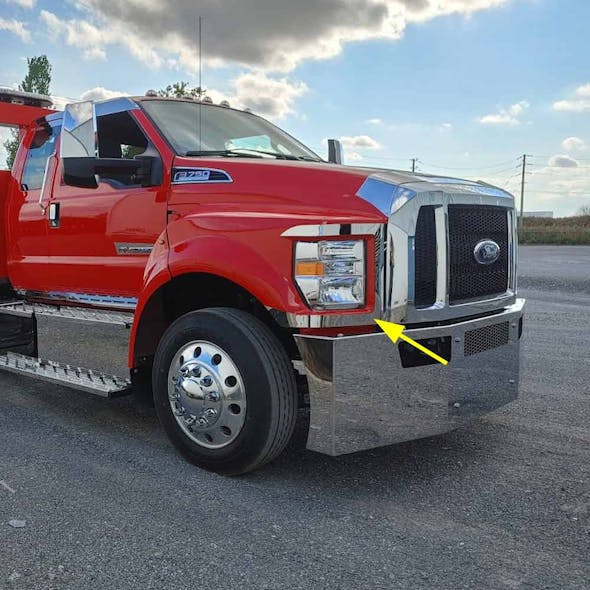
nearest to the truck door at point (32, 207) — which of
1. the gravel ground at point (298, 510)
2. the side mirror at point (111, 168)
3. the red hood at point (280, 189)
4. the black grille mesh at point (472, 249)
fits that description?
the gravel ground at point (298, 510)

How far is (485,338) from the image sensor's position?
3588mm

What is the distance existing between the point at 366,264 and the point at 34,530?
6.27 ft

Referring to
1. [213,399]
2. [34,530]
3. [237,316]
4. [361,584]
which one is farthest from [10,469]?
[361,584]

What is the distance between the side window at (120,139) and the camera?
164 inches

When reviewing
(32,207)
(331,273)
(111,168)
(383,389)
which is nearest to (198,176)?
(111,168)

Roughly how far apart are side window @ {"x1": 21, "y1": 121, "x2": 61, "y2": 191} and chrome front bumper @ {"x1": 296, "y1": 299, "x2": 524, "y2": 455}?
308 centimetres

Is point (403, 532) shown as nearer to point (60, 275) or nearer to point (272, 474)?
point (272, 474)

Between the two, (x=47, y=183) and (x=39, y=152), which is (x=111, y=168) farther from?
(x=39, y=152)

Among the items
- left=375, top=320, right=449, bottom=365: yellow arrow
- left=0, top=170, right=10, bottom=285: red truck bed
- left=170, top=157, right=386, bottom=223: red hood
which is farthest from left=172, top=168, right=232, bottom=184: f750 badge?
left=0, top=170, right=10, bottom=285: red truck bed

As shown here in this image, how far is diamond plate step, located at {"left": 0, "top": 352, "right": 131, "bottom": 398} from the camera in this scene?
397 cm

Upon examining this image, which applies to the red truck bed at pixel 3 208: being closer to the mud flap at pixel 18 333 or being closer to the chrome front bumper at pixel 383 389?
the mud flap at pixel 18 333

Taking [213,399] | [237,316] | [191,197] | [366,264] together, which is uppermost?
[191,197]

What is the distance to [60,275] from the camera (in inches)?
191

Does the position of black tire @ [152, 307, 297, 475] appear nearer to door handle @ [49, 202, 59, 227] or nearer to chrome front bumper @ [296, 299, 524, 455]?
→ chrome front bumper @ [296, 299, 524, 455]
